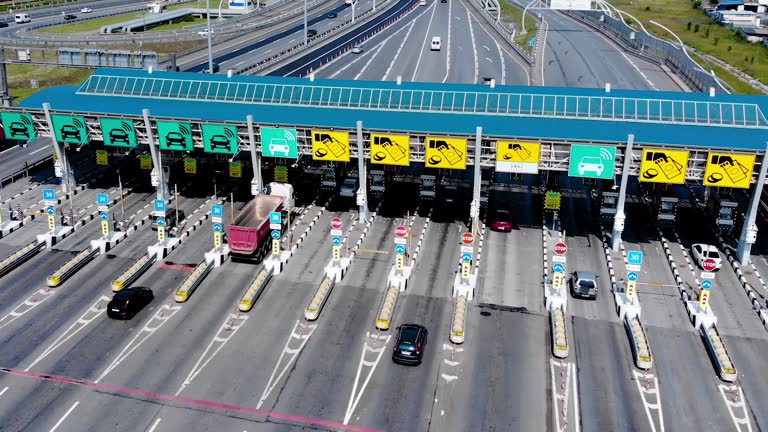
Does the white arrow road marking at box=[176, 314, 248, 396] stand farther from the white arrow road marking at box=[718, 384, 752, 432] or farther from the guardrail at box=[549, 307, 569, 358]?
the white arrow road marking at box=[718, 384, 752, 432]

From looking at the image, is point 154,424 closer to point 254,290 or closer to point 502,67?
point 254,290

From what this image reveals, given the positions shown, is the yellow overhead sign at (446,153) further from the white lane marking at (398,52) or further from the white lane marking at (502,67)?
the white lane marking at (502,67)

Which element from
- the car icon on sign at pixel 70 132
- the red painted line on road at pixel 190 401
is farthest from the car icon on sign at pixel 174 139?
the red painted line on road at pixel 190 401

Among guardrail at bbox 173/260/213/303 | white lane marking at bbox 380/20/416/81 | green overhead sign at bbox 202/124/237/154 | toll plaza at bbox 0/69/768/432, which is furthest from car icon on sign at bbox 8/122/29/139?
white lane marking at bbox 380/20/416/81

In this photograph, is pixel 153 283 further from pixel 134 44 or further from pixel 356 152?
pixel 134 44

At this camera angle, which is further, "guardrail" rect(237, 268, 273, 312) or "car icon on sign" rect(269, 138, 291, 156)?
"car icon on sign" rect(269, 138, 291, 156)

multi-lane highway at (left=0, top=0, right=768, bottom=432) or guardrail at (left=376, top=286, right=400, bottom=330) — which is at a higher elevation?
guardrail at (left=376, top=286, right=400, bottom=330)

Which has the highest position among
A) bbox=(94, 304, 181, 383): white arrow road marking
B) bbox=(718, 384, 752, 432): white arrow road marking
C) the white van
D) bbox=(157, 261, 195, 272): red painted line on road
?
the white van

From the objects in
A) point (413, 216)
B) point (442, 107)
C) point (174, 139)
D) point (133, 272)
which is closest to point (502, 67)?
point (442, 107)
